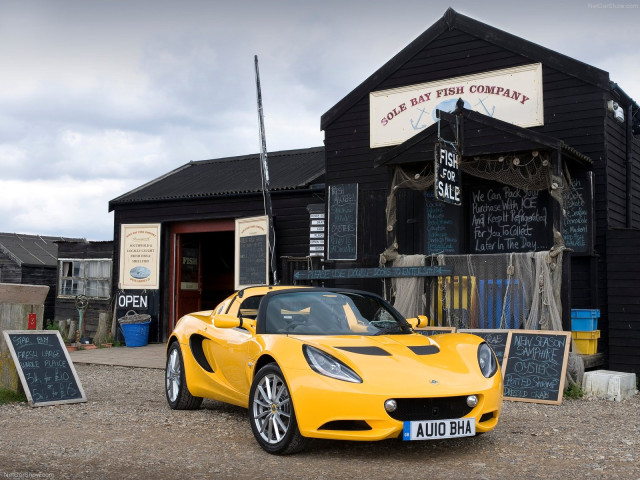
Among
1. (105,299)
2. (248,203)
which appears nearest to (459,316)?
(248,203)

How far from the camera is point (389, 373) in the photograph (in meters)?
5.16

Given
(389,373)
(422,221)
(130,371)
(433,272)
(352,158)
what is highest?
(352,158)

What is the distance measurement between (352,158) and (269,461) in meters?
9.25

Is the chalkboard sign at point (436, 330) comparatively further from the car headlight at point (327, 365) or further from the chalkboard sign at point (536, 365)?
the car headlight at point (327, 365)

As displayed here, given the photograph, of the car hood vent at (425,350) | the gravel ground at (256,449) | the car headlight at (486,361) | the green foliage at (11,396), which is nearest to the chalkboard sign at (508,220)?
the gravel ground at (256,449)

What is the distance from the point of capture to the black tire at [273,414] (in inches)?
206

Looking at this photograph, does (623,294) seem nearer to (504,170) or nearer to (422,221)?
(504,170)

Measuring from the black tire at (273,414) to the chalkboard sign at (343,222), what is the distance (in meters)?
7.84

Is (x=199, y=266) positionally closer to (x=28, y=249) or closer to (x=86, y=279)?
(x=86, y=279)

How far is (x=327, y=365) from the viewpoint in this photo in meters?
5.26

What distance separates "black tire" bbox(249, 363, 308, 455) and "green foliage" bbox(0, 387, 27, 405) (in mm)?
3615

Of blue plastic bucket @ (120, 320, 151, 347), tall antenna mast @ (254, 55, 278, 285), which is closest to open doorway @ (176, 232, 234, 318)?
blue plastic bucket @ (120, 320, 151, 347)

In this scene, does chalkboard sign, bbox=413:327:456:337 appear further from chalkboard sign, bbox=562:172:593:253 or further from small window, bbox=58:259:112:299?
small window, bbox=58:259:112:299

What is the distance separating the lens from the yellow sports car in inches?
198
